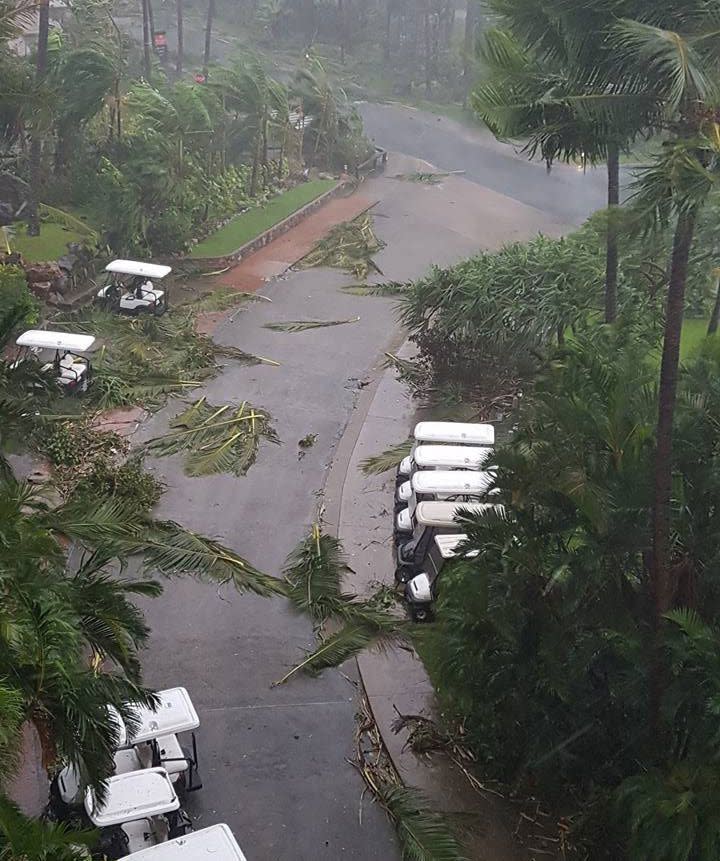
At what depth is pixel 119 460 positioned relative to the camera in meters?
18.7

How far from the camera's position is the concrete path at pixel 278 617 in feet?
38.7

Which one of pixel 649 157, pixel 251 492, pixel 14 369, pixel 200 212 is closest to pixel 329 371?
pixel 251 492

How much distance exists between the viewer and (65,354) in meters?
21.2

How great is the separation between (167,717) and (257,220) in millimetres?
24298

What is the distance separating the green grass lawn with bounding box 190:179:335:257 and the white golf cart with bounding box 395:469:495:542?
15880mm

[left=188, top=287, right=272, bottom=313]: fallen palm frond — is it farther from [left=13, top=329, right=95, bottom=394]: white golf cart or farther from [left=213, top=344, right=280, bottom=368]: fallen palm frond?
[left=13, top=329, right=95, bottom=394]: white golf cart

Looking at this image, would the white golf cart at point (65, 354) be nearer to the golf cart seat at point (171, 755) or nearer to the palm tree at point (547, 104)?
the golf cart seat at point (171, 755)

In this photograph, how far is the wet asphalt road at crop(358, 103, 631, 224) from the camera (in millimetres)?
39938

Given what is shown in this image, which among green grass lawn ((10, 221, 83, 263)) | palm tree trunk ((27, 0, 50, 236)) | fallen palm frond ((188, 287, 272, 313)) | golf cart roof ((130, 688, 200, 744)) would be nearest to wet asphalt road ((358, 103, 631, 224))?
fallen palm frond ((188, 287, 272, 313))

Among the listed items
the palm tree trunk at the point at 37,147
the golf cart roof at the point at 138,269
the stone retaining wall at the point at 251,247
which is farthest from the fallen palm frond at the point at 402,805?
the palm tree trunk at the point at 37,147

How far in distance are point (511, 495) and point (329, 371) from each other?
504 inches

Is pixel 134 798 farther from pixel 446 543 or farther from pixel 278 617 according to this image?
pixel 446 543

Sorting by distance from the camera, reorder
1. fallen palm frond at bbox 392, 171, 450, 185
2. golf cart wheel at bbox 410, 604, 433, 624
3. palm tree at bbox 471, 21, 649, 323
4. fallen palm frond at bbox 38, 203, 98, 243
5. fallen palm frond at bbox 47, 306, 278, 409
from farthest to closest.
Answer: fallen palm frond at bbox 392, 171, 450, 185, fallen palm frond at bbox 38, 203, 98, 243, fallen palm frond at bbox 47, 306, 278, 409, golf cart wheel at bbox 410, 604, 433, 624, palm tree at bbox 471, 21, 649, 323

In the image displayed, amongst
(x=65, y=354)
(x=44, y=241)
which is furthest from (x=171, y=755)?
(x=44, y=241)
